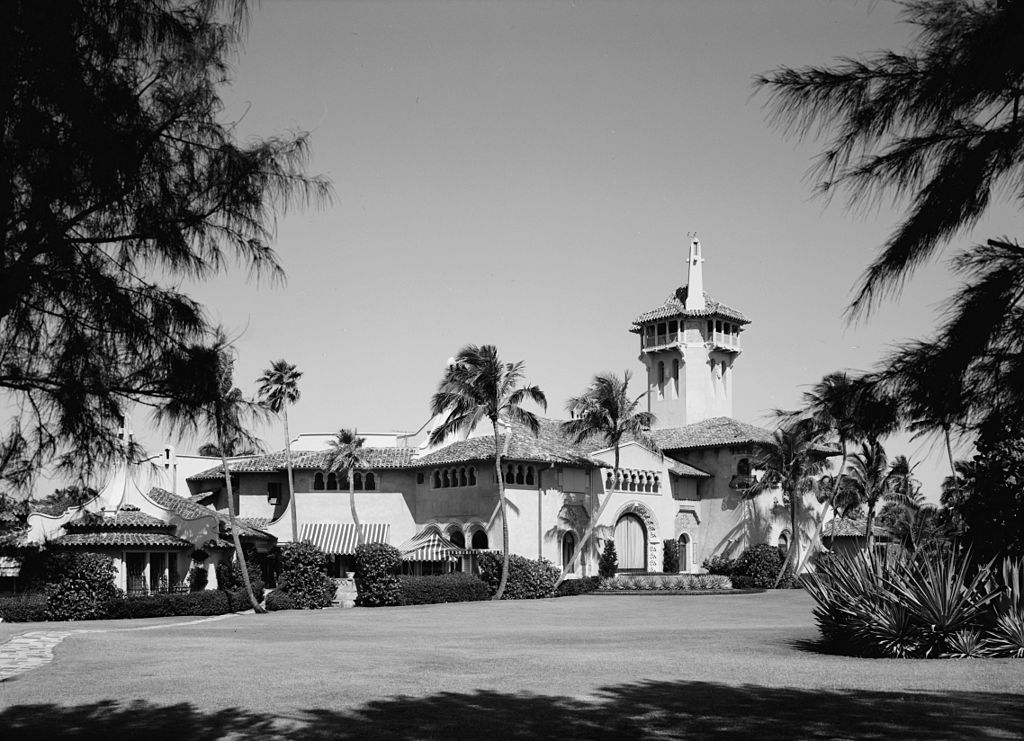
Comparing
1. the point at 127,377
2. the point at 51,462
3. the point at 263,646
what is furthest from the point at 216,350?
the point at 263,646

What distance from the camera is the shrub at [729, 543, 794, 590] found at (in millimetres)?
60406

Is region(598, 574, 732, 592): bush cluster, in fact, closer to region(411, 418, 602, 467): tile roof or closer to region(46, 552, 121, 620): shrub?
region(411, 418, 602, 467): tile roof

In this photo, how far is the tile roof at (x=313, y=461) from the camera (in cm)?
6169

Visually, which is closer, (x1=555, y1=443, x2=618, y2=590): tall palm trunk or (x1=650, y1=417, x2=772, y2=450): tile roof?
(x1=555, y1=443, x2=618, y2=590): tall palm trunk

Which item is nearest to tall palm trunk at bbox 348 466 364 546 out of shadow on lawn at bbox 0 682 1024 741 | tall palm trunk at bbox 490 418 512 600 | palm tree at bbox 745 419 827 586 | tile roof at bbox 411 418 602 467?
tile roof at bbox 411 418 602 467

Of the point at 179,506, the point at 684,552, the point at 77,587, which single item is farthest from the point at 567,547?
the point at 77,587

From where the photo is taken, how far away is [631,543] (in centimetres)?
6259

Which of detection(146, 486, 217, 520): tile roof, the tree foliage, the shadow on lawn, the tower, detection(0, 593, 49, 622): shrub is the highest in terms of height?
the tower

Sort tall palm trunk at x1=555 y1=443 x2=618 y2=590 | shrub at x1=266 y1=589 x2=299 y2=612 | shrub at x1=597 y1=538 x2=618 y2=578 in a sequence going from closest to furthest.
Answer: shrub at x1=266 y1=589 x2=299 y2=612, tall palm trunk at x1=555 y1=443 x2=618 y2=590, shrub at x1=597 y1=538 x2=618 y2=578

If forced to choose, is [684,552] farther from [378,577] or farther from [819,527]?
[378,577]

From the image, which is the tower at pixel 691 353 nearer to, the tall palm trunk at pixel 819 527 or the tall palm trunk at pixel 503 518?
the tall palm trunk at pixel 819 527

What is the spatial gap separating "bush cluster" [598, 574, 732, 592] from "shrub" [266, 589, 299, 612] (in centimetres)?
1741

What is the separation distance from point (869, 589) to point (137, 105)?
1617 cm

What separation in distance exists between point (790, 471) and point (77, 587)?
37927mm
